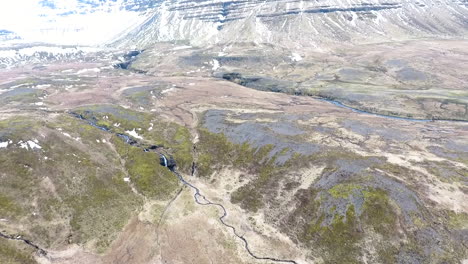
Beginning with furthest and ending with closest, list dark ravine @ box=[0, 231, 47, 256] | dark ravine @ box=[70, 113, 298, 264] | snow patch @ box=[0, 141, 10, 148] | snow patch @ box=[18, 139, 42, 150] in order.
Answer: snow patch @ box=[18, 139, 42, 150] → snow patch @ box=[0, 141, 10, 148] → dark ravine @ box=[70, 113, 298, 264] → dark ravine @ box=[0, 231, 47, 256]

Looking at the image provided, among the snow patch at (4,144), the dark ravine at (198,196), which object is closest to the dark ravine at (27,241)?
the dark ravine at (198,196)

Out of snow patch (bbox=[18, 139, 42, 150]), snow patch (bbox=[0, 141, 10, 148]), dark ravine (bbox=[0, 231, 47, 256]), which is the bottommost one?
dark ravine (bbox=[0, 231, 47, 256])

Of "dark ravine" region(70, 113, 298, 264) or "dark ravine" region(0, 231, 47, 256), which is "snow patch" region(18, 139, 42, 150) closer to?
"dark ravine" region(70, 113, 298, 264)

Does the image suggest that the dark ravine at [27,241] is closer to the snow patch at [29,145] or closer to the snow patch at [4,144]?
the snow patch at [29,145]

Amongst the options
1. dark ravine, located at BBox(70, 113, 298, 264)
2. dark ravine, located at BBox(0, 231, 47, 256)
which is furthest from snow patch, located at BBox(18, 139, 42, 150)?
dark ravine, located at BBox(0, 231, 47, 256)

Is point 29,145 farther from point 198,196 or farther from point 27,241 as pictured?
point 198,196

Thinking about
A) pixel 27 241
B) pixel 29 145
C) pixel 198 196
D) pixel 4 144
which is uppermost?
pixel 198 196

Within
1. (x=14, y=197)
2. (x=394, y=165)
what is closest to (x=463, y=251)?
(x=394, y=165)

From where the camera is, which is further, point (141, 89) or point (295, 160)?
point (141, 89)

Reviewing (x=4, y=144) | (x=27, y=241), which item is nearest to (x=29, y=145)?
(x=4, y=144)

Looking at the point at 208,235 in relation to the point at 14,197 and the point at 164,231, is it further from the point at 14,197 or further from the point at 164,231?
the point at 14,197

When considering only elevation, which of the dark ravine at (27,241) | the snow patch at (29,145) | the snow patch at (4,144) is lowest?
the dark ravine at (27,241)
